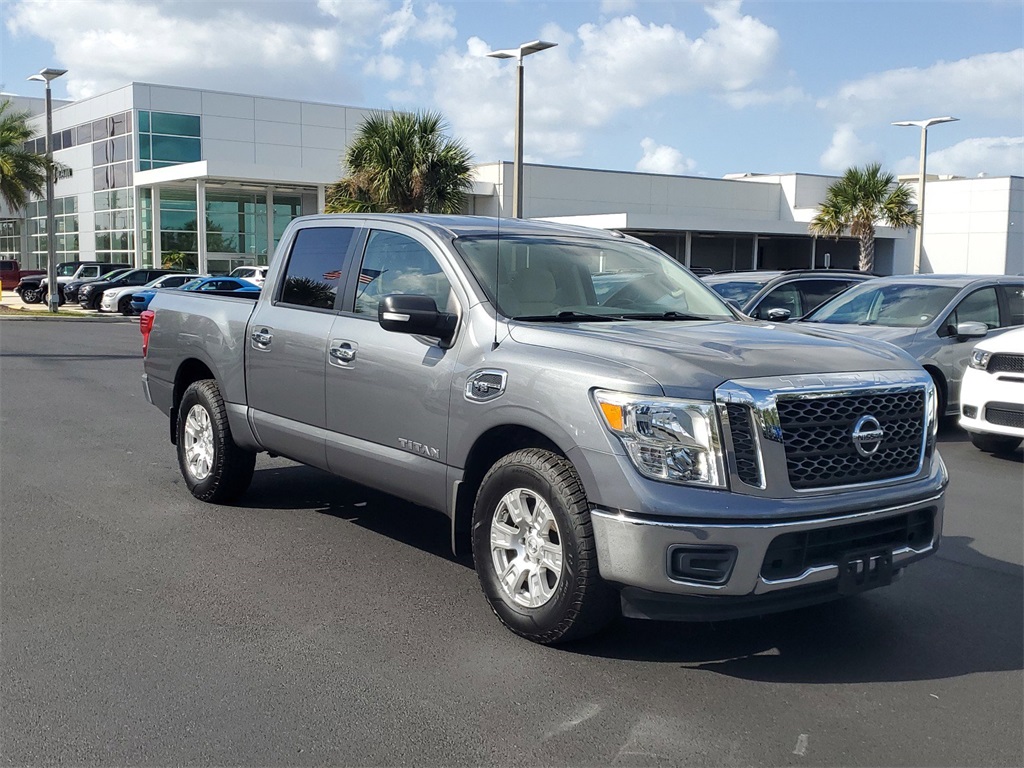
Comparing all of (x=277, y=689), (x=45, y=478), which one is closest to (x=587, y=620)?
(x=277, y=689)

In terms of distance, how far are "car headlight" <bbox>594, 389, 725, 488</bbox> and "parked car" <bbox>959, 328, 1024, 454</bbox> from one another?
20.0 ft

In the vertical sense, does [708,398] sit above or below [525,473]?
above

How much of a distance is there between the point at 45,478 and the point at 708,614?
19.1 ft

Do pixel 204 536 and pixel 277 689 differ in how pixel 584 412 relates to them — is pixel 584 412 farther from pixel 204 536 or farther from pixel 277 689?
pixel 204 536

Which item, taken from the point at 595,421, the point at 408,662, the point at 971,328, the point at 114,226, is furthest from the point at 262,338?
the point at 114,226

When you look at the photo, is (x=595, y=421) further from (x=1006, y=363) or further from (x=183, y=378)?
(x=1006, y=363)

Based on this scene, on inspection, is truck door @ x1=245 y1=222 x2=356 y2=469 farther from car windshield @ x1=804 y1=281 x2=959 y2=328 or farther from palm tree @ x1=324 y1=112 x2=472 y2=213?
palm tree @ x1=324 y1=112 x2=472 y2=213

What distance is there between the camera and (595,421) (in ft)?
13.9

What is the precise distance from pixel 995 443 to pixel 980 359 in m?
0.89

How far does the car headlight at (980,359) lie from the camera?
30.4ft

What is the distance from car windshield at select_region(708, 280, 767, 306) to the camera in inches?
534

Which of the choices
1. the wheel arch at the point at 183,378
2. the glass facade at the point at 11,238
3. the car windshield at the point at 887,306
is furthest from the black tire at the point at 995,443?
the glass facade at the point at 11,238

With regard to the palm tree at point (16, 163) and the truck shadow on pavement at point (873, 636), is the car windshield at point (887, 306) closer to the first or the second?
the truck shadow on pavement at point (873, 636)

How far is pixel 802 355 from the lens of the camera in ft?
14.7
